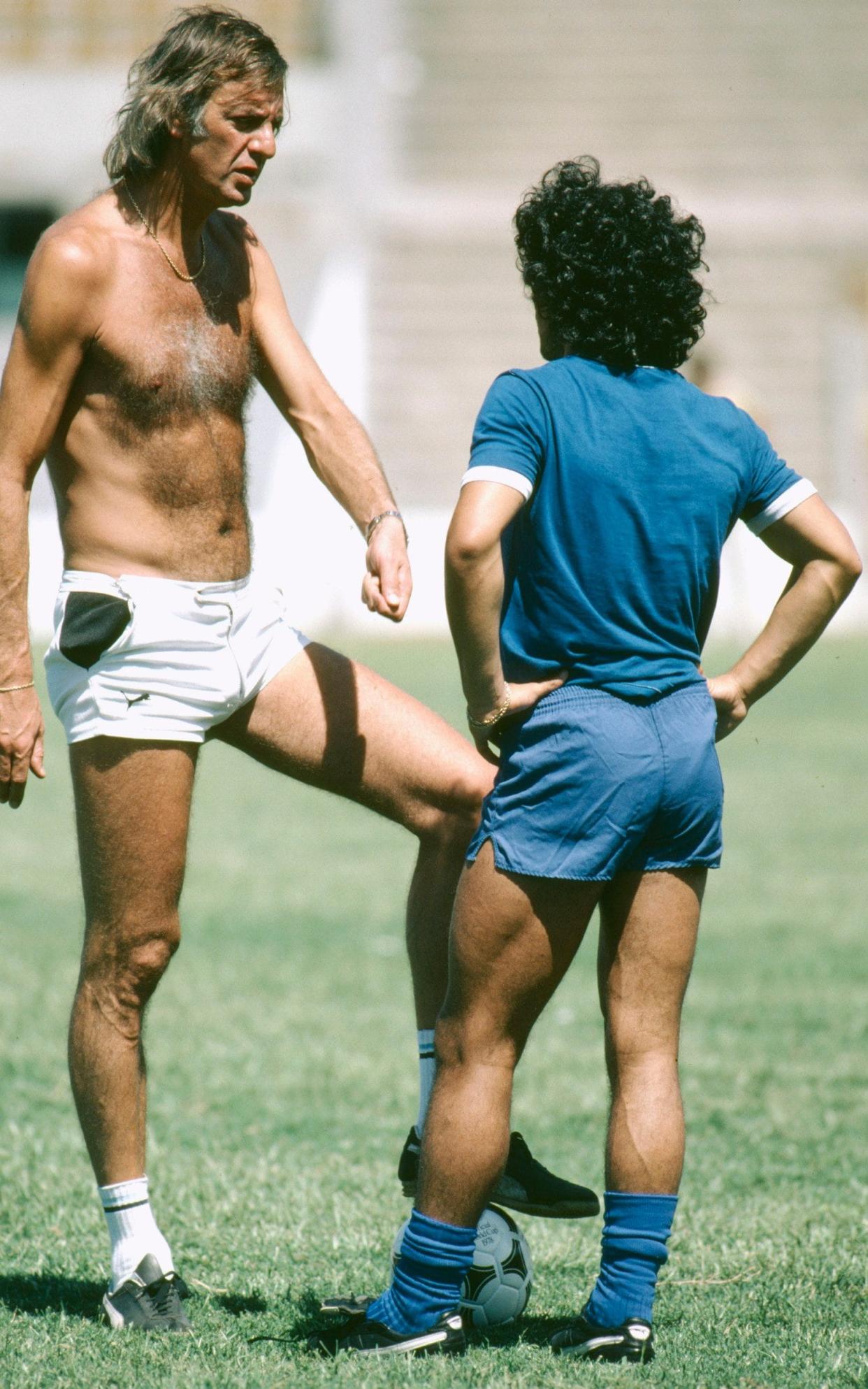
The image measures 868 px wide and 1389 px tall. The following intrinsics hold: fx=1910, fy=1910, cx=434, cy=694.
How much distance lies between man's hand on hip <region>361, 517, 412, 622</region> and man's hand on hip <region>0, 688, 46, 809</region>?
69 cm

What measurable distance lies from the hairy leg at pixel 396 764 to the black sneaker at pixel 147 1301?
0.72 metres

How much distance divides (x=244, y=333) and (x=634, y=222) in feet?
2.98

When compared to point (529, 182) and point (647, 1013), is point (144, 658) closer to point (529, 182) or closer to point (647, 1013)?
point (647, 1013)

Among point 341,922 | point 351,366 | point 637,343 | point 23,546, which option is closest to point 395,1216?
point 23,546

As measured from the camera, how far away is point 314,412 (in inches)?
158

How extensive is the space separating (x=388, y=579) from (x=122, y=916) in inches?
33.7

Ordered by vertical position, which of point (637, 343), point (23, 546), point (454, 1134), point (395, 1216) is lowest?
point (395, 1216)

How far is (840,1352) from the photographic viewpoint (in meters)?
3.59

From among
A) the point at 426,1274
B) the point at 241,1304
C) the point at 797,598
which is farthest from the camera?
the point at 241,1304

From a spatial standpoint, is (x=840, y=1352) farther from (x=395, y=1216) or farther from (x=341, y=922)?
(x=341, y=922)

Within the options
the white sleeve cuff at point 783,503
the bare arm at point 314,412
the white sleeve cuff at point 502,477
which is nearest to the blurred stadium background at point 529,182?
the bare arm at point 314,412

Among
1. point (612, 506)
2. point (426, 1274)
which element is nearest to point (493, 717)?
point (612, 506)

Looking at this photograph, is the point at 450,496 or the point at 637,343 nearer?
the point at 637,343

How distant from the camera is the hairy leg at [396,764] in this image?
3.84 meters
